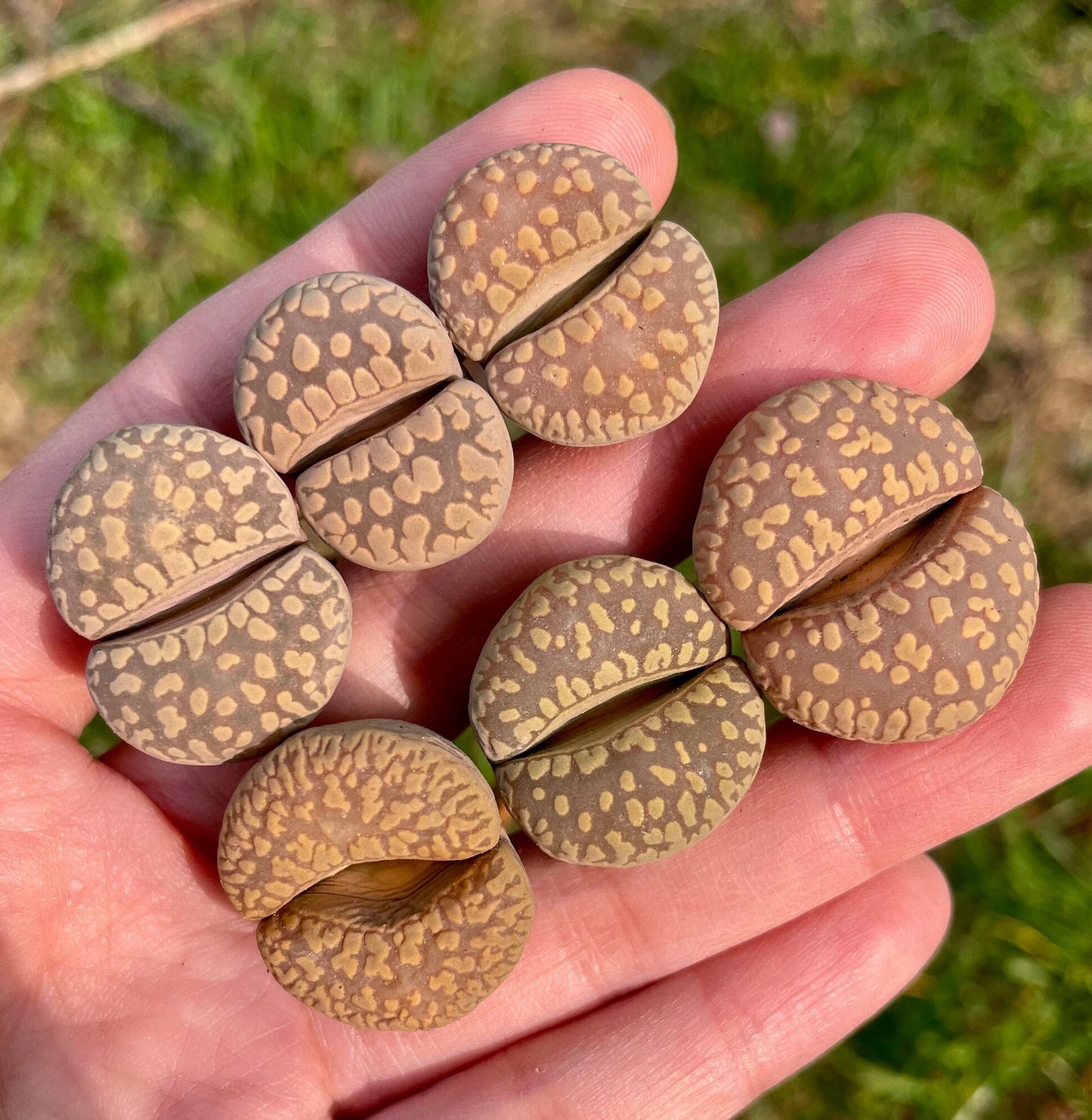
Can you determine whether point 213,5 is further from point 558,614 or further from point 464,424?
point 558,614

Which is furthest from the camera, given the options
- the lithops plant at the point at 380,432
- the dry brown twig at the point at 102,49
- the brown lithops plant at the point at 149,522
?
the dry brown twig at the point at 102,49

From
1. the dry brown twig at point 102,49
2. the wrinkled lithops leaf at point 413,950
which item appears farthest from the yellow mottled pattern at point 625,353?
the dry brown twig at point 102,49

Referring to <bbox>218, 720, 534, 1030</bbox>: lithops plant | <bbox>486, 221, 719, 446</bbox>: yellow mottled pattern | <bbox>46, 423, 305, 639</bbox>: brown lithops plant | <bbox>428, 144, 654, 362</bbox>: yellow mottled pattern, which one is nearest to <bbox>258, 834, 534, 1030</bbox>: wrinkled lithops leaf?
<bbox>218, 720, 534, 1030</bbox>: lithops plant

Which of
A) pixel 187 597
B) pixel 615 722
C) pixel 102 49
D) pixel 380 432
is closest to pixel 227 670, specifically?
pixel 187 597

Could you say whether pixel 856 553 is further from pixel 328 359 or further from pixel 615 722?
pixel 328 359

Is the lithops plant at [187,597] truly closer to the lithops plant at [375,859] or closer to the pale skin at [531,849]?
the lithops plant at [375,859]

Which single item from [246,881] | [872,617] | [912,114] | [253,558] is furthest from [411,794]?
[912,114]

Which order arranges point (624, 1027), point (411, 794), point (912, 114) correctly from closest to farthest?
point (411, 794), point (624, 1027), point (912, 114)
